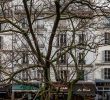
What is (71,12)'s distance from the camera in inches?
523

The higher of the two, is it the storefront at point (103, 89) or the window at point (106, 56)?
the window at point (106, 56)

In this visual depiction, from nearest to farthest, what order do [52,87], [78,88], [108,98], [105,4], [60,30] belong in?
[52,87]
[105,4]
[60,30]
[78,88]
[108,98]

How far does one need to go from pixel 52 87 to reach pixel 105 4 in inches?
108

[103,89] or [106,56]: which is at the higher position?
[106,56]

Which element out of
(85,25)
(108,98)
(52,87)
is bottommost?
(108,98)

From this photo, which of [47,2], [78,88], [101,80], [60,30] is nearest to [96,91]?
[101,80]

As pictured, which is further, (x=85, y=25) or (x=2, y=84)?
(x=85, y=25)

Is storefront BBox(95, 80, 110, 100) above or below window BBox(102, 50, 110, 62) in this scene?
below

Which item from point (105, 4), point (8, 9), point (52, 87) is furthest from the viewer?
point (8, 9)

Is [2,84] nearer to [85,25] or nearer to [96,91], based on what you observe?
[85,25]

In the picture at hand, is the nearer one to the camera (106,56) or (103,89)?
(106,56)

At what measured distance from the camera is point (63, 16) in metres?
13.0

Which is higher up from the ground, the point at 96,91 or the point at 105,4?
the point at 105,4

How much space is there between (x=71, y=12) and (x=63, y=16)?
0.42 meters
